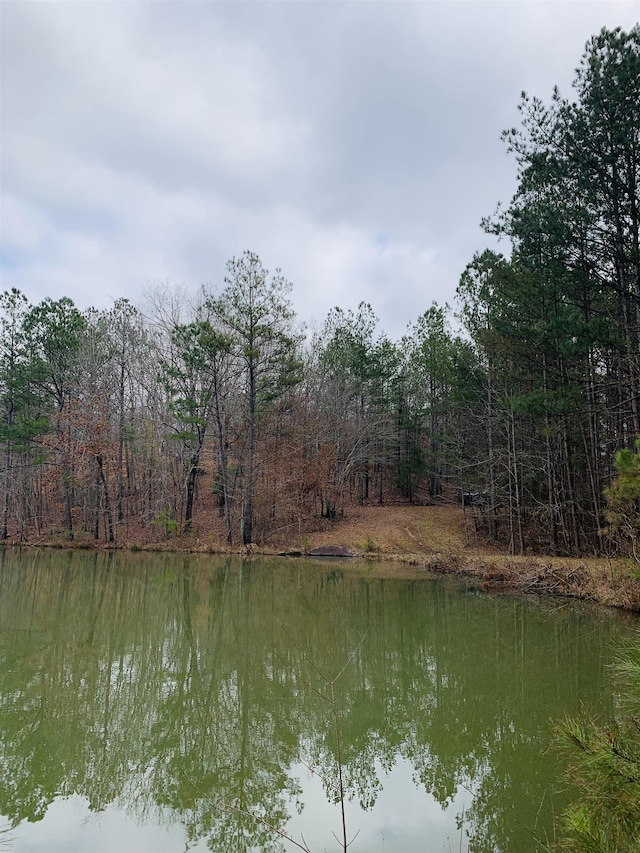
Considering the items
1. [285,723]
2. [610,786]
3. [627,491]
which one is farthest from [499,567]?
[610,786]

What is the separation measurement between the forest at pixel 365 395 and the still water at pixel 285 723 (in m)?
8.88

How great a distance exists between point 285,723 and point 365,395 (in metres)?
26.3

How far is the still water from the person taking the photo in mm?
3510

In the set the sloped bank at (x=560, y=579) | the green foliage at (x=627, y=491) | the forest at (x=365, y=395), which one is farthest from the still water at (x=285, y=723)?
the forest at (x=365, y=395)

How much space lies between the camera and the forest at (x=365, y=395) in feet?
44.0

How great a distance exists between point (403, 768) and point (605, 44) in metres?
14.5

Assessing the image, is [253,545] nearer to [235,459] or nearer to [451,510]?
[235,459]

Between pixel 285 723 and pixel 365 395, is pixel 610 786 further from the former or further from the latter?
pixel 365 395

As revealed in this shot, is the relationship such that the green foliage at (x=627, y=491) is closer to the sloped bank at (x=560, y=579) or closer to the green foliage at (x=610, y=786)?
the sloped bank at (x=560, y=579)

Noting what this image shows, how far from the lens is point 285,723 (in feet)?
16.7

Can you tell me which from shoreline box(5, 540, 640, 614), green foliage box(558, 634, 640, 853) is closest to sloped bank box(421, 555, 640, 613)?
shoreline box(5, 540, 640, 614)

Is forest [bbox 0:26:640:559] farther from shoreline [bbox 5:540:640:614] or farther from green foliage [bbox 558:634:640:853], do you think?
green foliage [bbox 558:634:640:853]

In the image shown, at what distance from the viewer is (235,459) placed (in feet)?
87.9

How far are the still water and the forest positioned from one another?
8.88 metres
